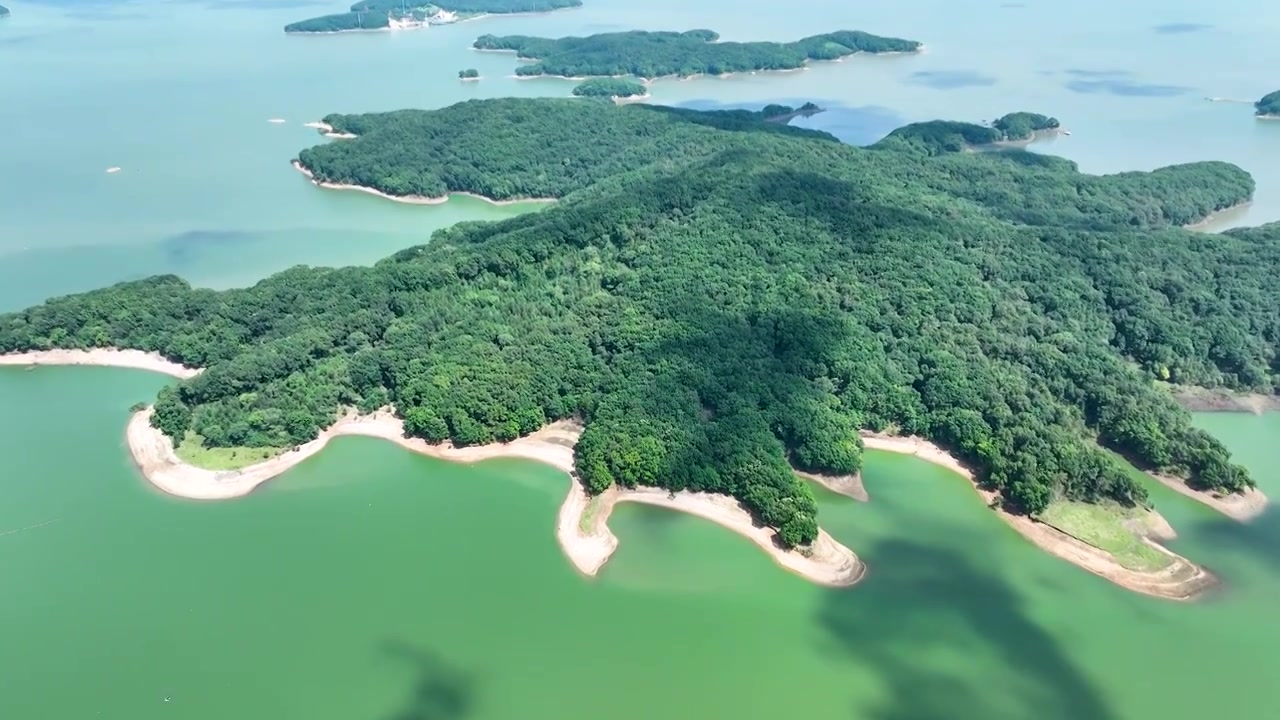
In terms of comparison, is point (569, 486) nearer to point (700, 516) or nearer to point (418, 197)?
point (700, 516)

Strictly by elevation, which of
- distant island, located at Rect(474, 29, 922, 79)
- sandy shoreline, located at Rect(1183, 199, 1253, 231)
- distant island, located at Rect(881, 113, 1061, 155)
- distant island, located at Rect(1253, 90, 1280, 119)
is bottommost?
sandy shoreline, located at Rect(1183, 199, 1253, 231)

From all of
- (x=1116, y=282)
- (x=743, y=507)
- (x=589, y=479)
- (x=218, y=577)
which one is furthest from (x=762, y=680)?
(x=1116, y=282)

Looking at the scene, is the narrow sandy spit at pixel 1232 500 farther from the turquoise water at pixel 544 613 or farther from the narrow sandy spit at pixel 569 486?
the narrow sandy spit at pixel 569 486

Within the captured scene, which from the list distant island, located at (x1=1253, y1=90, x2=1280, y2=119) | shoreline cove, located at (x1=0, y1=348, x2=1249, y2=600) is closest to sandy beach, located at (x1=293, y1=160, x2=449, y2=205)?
shoreline cove, located at (x1=0, y1=348, x2=1249, y2=600)

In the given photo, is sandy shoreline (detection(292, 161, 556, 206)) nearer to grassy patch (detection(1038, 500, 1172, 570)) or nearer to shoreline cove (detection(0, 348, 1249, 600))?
shoreline cove (detection(0, 348, 1249, 600))

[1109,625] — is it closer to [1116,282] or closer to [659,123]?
[1116,282]
